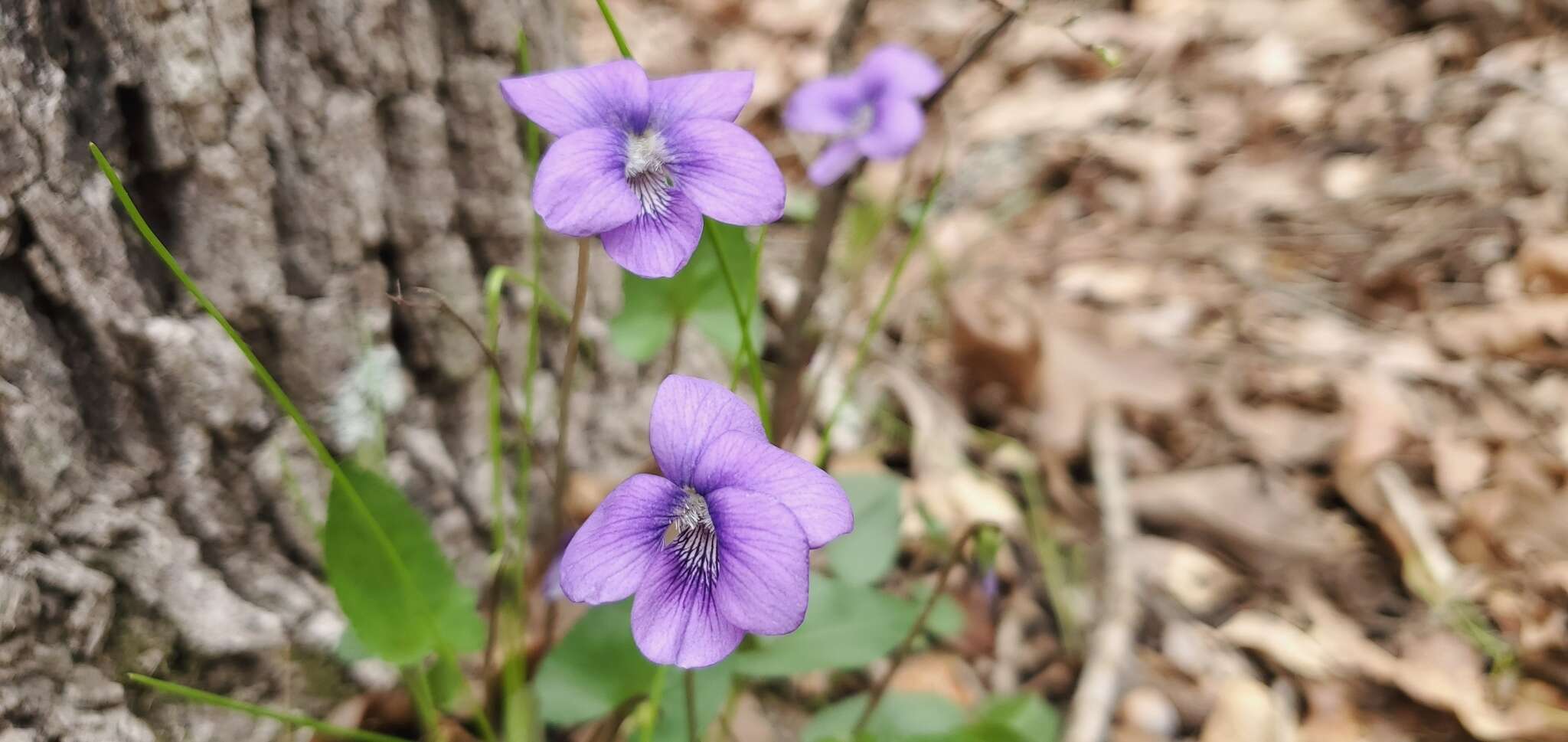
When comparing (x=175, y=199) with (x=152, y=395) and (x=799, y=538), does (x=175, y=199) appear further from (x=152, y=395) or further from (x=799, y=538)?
(x=799, y=538)

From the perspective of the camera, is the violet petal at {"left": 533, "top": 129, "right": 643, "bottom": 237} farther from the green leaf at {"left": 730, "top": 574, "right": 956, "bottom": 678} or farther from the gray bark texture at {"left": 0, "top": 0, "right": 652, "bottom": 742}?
the green leaf at {"left": 730, "top": 574, "right": 956, "bottom": 678}

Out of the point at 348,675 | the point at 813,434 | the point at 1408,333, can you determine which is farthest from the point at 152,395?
the point at 1408,333

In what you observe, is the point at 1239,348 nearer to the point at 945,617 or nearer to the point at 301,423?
the point at 945,617

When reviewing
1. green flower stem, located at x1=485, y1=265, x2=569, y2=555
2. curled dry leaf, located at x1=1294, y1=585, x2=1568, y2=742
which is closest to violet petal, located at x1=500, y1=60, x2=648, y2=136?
green flower stem, located at x1=485, y1=265, x2=569, y2=555

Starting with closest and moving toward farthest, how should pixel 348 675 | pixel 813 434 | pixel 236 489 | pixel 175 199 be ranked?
pixel 175 199 < pixel 236 489 < pixel 348 675 < pixel 813 434

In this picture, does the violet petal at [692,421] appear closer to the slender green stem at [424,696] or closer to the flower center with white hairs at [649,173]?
the flower center with white hairs at [649,173]

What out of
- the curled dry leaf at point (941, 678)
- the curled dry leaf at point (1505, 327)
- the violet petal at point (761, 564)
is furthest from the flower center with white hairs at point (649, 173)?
the curled dry leaf at point (1505, 327)
